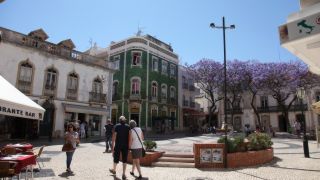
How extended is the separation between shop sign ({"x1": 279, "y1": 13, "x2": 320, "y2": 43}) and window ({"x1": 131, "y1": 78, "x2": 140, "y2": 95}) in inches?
1232

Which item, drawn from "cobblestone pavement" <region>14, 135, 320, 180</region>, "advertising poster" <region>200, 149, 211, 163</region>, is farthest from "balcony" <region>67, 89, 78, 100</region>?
"advertising poster" <region>200, 149, 211, 163</region>

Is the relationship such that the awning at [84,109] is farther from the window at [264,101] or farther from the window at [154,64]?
the window at [264,101]

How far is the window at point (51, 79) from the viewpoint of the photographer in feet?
75.9

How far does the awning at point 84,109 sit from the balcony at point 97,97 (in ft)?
2.58

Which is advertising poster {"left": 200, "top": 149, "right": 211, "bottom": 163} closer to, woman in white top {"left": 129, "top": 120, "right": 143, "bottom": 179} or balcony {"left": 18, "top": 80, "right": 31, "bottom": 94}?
woman in white top {"left": 129, "top": 120, "right": 143, "bottom": 179}

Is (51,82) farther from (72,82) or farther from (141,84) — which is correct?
(141,84)

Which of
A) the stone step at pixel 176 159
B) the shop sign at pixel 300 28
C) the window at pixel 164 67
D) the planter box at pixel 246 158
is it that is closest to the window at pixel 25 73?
the stone step at pixel 176 159

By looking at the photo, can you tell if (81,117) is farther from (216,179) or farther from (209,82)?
(216,179)

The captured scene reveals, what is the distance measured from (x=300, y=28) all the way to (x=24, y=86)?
21.9 meters

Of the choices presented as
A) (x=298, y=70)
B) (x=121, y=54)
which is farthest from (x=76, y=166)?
(x=298, y=70)

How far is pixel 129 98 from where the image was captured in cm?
3409

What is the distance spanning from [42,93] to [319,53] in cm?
2219

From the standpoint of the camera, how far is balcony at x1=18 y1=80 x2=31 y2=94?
21.3m

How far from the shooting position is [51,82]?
76.8 feet
